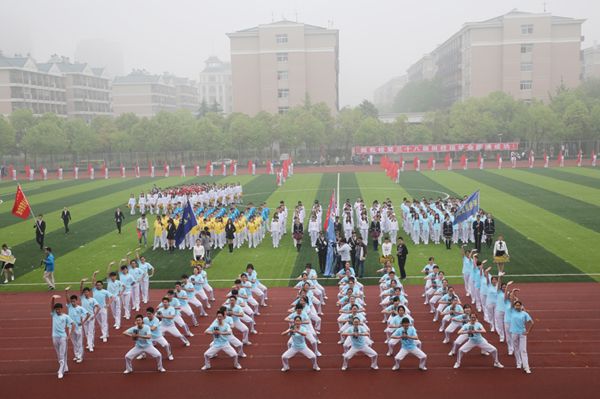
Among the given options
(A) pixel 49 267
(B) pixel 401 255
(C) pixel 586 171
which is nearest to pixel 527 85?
(C) pixel 586 171

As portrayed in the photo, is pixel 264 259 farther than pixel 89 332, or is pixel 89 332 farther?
pixel 264 259

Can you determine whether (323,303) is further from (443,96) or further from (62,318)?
(443,96)

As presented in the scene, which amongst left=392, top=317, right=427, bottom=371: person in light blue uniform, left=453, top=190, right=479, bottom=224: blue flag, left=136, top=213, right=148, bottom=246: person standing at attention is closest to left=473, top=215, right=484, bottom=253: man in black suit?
left=453, top=190, right=479, bottom=224: blue flag

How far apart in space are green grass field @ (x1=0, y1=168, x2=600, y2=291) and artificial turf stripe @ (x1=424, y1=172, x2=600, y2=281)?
4 cm

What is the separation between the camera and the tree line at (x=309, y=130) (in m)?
68.7

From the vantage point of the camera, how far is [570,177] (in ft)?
151

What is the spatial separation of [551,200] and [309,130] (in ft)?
139

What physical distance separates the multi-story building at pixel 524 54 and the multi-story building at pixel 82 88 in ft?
228

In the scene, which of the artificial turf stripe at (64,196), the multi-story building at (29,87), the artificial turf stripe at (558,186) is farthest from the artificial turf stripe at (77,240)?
the multi-story building at (29,87)

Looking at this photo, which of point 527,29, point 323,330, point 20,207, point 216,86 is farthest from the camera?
point 216,86

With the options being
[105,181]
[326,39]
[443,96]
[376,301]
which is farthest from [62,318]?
[443,96]

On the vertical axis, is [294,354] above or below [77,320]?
below

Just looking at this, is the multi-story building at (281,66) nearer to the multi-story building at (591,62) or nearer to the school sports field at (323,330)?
the school sports field at (323,330)

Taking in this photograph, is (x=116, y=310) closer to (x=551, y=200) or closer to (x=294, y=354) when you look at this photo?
(x=294, y=354)
